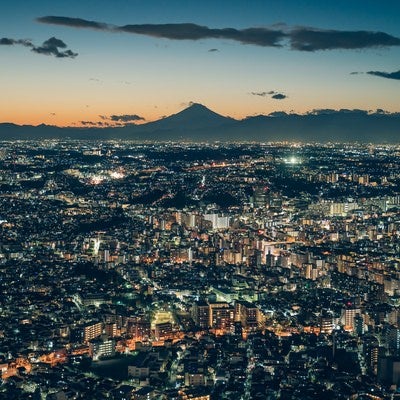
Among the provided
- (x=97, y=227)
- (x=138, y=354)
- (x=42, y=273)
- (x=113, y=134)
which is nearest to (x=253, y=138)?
(x=113, y=134)

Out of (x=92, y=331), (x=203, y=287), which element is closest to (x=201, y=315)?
(x=92, y=331)

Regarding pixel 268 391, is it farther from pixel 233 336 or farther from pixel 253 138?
pixel 253 138

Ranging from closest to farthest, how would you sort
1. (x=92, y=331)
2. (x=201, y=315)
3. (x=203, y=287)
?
(x=92, y=331) → (x=201, y=315) → (x=203, y=287)

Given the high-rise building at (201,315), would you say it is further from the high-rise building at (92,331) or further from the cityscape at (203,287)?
the high-rise building at (92,331)

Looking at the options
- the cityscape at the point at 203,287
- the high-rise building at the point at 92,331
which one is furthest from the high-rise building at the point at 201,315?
the high-rise building at the point at 92,331

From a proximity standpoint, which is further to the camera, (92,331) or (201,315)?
(201,315)

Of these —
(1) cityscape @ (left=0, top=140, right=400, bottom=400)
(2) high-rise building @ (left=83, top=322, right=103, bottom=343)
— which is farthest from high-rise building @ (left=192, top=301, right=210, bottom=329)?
(2) high-rise building @ (left=83, top=322, right=103, bottom=343)

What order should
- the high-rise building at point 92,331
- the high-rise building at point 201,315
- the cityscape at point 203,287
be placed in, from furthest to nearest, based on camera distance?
the high-rise building at point 201,315 < the high-rise building at point 92,331 < the cityscape at point 203,287

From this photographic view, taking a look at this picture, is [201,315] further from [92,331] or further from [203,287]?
[203,287]

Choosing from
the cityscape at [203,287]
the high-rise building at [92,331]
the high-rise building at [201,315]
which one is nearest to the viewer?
the cityscape at [203,287]
